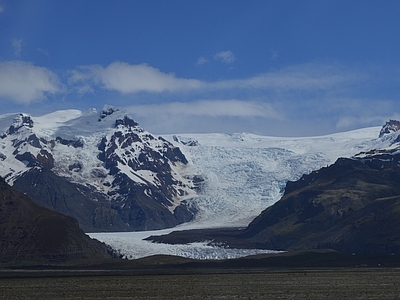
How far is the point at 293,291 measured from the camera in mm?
90062

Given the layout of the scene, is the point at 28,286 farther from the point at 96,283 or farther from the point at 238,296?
the point at 238,296

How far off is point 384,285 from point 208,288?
19.4 m

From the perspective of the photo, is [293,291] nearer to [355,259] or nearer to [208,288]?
[208,288]

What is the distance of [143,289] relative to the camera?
9581 centimetres

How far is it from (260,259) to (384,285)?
10170 centimetres

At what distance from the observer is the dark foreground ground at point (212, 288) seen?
278 feet

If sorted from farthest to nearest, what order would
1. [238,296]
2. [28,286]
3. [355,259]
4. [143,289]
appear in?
[355,259] → [28,286] → [143,289] → [238,296]

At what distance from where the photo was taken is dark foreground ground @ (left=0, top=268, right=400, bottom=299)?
8481 centimetres

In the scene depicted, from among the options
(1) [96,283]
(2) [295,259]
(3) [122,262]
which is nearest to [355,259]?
(2) [295,259]

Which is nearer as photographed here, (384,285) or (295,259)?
(384,285)

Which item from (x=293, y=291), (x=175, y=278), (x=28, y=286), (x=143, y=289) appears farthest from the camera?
(x=175, y=278)

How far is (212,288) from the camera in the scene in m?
96.4

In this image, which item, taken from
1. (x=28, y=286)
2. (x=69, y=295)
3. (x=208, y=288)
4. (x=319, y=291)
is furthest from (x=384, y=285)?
(x=28, y=286)

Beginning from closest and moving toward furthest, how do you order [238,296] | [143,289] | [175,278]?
1. [238,296]
2. [143,289]
3. [175,278]
